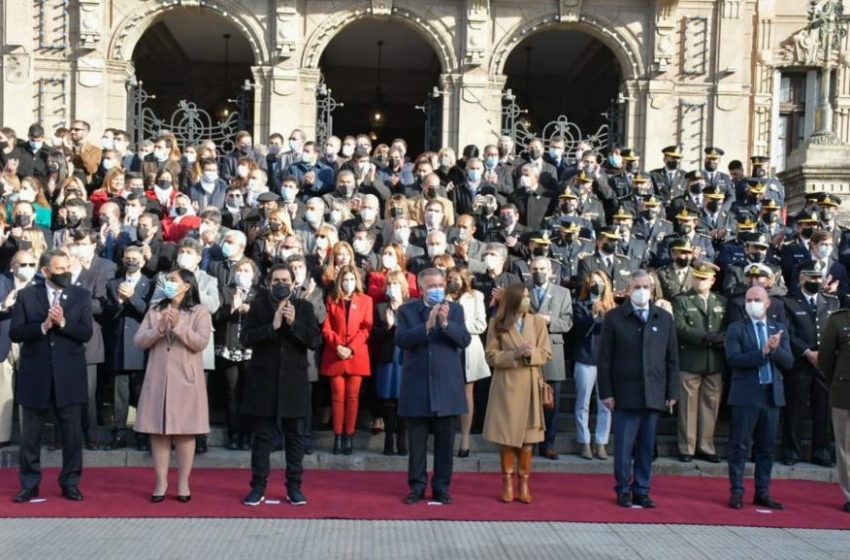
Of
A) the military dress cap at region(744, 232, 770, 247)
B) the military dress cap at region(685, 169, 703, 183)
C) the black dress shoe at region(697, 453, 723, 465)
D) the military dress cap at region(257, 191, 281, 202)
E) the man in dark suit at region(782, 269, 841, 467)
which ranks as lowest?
the black dress shoe at region(697, 453, 723, 465)

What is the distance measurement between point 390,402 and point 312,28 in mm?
11998

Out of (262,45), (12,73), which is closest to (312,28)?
(262,45)

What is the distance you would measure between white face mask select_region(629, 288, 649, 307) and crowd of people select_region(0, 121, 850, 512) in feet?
0.06

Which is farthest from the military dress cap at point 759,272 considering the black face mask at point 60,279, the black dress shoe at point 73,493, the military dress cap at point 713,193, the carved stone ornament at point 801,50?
the carved stone ornament at point 801,50

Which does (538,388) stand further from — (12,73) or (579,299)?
(12,73)

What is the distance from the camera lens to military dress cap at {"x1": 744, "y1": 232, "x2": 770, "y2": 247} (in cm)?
1277

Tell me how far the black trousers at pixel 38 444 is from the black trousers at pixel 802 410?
22.8 feet

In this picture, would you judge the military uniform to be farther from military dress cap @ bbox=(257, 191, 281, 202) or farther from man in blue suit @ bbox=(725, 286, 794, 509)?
military dress cap @ bbox=(257, 191, 281, 202)

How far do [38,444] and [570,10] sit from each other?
15.3 meters

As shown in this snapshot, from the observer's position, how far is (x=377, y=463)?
1156cm

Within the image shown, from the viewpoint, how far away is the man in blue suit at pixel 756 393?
10.2m

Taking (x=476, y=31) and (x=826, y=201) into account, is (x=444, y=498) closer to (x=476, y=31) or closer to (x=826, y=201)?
(x=826, y=201)

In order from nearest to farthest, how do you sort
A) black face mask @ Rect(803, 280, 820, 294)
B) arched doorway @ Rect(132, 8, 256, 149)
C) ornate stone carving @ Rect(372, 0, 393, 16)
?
black face mask @ Rect(803, 280, 820, 294)
ornate stone carving @ Rect(372, 0, 393, 16)
arched doorway @ Rect(132, 8, 256, 149)

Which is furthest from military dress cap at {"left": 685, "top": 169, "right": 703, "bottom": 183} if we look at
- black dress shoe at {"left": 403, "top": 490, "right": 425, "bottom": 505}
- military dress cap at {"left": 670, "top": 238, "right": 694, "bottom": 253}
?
black dress shoe at {"left": 403, "top": 490, "right": 425, "bottom": 505}
